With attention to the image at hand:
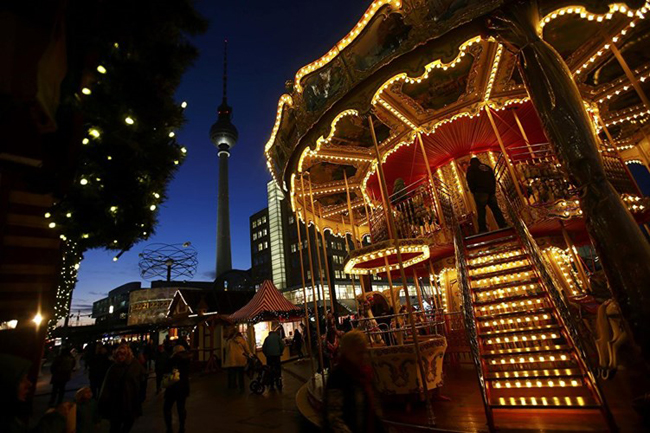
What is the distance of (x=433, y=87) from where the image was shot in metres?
7.45

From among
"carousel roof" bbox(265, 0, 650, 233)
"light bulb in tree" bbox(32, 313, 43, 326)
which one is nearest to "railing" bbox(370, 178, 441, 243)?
"carousel roof" bbox(265, 0, 650, 233)

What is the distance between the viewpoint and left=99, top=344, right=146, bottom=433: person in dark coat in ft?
13.4

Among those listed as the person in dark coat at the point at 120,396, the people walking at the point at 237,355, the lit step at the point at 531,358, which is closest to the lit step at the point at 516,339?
the lit step at the point at 531,358

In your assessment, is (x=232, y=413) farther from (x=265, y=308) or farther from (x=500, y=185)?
(x=500, y=185)

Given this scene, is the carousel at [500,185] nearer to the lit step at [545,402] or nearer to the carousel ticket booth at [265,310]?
the lit step at [545,402]

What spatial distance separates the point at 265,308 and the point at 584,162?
12815 mm

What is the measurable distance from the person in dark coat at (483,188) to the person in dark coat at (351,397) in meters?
6.23

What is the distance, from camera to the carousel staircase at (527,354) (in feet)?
12.1

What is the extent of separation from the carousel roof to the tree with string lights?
138 inches

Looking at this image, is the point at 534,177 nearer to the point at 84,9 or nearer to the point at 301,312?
the point at 84,9

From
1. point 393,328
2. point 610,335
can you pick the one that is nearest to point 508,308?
Answer: point 610,335

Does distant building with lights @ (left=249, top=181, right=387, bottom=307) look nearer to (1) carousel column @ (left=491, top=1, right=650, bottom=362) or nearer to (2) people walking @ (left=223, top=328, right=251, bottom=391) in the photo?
(2) people walking @ (left=223, top=328, right=251, bottom=391)

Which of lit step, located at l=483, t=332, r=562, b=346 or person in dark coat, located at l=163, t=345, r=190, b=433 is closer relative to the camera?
lit step, located at l=483, t=332, r=562, b=346

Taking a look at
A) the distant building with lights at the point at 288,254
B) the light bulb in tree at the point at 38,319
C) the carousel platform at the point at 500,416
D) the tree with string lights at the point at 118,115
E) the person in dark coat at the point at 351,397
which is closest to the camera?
the person in dark coat at the point at 351,397
